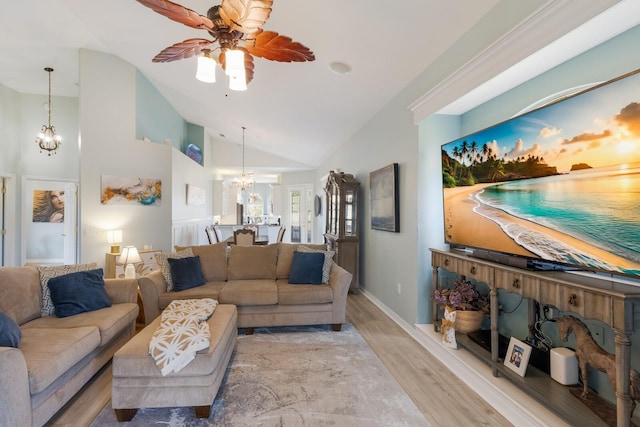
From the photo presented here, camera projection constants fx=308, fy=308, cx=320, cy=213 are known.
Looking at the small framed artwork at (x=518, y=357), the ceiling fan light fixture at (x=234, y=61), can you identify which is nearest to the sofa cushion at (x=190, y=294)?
the ceiling fan light fixture at (x=234, y=61)

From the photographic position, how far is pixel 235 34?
7.05ft

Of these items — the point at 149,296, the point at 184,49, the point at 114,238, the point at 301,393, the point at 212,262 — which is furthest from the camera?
the point at 114,238

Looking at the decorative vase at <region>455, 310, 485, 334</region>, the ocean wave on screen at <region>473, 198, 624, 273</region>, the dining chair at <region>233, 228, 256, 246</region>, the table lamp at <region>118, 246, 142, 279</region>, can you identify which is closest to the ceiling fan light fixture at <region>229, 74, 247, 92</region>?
the ocean wave on screen at <region>473, 198, 624, 273</region>

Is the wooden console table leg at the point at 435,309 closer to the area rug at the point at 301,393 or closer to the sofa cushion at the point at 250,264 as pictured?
the area rug at the point at 301,393

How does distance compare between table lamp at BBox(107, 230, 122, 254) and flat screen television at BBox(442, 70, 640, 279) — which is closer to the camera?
flat screen television at BBox(442, 70, 640, 279)

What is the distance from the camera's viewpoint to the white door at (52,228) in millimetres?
6680

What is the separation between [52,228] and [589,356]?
9.04 meters

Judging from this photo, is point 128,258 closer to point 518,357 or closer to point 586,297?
point 518,357

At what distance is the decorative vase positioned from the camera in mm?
2752

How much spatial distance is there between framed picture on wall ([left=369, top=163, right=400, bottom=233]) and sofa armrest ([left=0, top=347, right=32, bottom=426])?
11.0ft

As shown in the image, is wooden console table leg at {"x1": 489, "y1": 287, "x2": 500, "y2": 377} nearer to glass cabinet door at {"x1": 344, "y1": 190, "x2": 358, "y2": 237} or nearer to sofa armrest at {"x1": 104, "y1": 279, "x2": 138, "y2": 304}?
glass cabinet door at {"x1": 344, "y1": 190, "x2": 358, "y2": 237}

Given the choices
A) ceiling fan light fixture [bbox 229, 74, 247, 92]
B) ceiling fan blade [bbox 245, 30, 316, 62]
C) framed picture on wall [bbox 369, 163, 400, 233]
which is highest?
ceiling fan blade [bbox 245, 30, 316, 62]

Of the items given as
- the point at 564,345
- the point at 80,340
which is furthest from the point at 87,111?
the point at 564,345

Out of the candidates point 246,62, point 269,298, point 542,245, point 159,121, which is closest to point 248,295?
point 269,298
